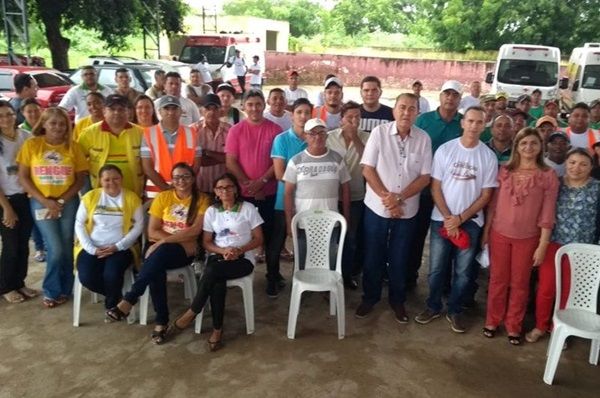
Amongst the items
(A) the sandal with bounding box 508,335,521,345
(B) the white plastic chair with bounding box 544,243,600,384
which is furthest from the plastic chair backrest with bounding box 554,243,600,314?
(A) the sandal with bounding box 508,335,521,345

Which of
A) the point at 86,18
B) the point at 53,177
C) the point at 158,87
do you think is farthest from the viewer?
the point at 86,18

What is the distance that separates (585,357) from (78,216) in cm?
395

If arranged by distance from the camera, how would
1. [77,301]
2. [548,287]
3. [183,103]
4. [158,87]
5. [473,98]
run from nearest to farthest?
[548,287] → [77,301] → [183,103] → [158,87] → [473,98]

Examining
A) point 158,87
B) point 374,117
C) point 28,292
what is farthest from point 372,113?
point 158,87

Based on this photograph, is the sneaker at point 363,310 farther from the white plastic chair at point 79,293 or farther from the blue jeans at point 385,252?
the white plastic chair at point 79,293

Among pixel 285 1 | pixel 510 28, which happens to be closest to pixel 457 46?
pixel 510 28

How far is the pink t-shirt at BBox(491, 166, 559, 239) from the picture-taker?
3.53 metres

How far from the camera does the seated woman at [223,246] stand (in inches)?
144

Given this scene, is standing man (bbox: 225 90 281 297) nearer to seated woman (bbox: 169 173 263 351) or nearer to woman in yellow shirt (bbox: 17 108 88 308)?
seated woman (bbox: 169 173 263 351)

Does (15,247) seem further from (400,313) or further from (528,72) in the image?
(528,72)

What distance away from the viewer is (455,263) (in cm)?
400

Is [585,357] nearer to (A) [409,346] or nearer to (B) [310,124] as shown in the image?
(A) [409,346]

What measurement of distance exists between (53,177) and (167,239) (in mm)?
1090

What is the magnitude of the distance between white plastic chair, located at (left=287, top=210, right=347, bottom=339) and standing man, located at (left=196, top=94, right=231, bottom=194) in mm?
1105
